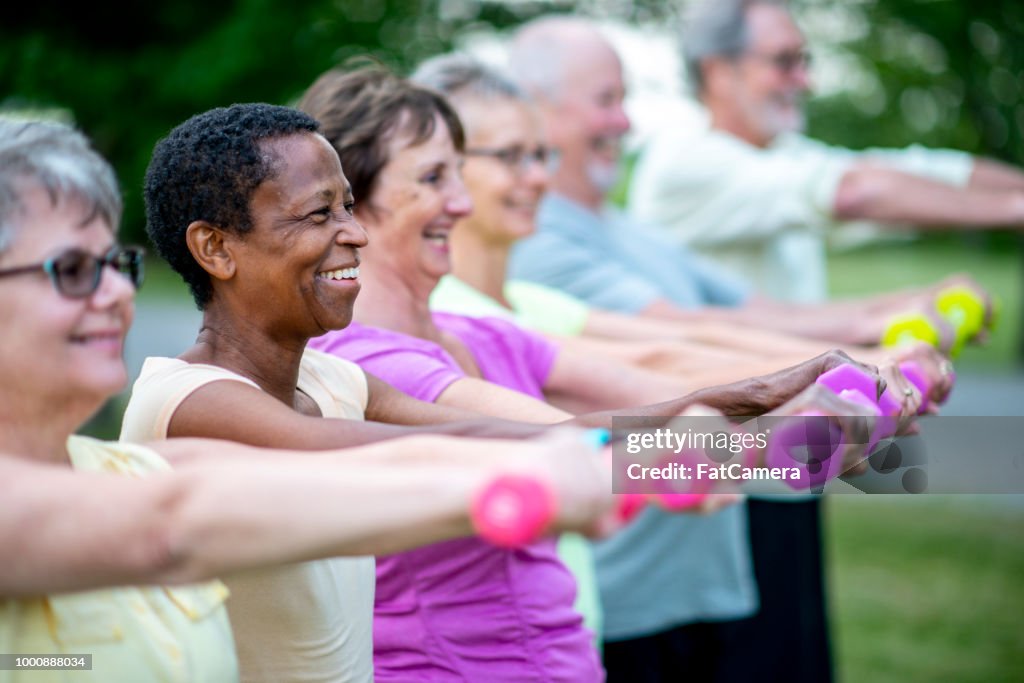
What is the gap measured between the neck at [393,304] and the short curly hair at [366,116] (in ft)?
0.60

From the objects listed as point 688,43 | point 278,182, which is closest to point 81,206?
point 278,182

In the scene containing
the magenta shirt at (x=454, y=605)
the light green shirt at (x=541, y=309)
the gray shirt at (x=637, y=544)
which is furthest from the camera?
the gray shirt at (x=637, y=544)

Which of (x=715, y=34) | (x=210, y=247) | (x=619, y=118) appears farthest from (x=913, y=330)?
(x=715, y=34)

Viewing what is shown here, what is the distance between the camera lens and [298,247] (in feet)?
7.30

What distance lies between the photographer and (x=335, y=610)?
2188 millimetres

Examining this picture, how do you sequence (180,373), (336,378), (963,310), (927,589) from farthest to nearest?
(927,589), (963,310), (336,378), (180,373)

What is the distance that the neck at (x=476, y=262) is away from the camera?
3574mm

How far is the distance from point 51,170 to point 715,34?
4416mm

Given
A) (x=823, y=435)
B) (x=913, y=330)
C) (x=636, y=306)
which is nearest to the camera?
(x=823, y=435)

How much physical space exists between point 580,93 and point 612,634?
76.1 inches

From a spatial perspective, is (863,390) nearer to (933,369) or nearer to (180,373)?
(933,369)

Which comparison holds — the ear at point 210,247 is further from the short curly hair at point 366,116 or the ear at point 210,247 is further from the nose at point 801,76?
the nose at point 801,76

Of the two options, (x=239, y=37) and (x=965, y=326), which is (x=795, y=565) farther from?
(x=239, y=37)

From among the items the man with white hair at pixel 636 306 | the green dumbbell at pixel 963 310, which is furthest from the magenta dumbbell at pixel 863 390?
the man with white hair at pixel 636 306
